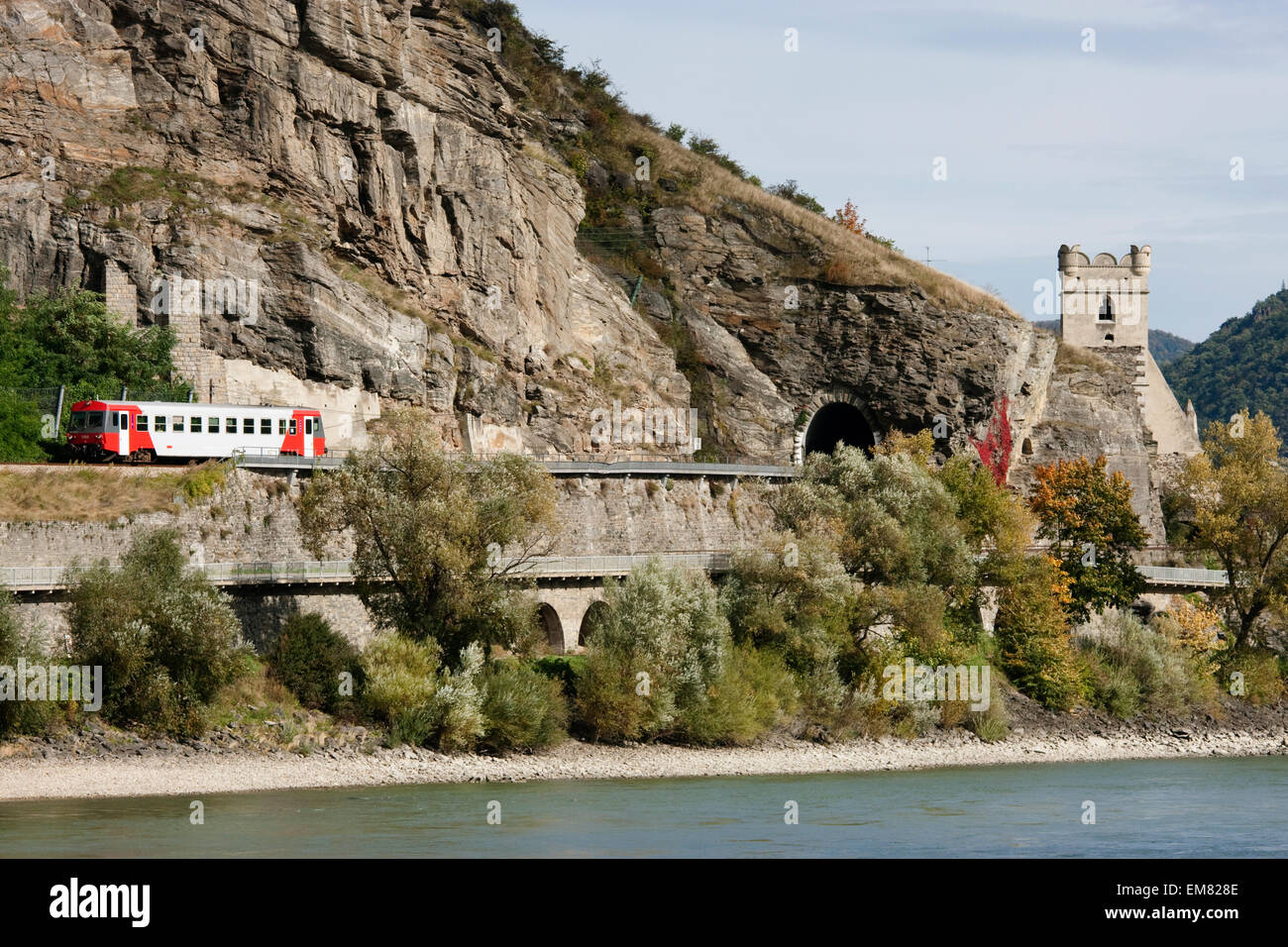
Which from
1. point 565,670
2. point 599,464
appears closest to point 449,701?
point 565,670

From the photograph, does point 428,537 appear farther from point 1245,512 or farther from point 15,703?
point 1245,512

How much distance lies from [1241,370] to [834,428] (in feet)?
315

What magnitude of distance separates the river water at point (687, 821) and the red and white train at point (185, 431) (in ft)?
48.4

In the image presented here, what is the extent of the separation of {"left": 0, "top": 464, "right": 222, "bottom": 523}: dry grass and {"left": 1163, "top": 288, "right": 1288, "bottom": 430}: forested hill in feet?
402

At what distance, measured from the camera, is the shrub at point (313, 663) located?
4694 cm

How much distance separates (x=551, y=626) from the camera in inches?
2195

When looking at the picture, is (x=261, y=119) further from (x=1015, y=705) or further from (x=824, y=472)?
(x=1015, y=705)

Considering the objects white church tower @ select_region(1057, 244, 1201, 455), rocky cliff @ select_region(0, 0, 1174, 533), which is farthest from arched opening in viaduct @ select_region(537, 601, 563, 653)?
white church tower @ select_region(1057, 244, 1201, 455)

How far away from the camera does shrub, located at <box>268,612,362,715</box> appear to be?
46.9 m

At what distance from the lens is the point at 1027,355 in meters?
84.4

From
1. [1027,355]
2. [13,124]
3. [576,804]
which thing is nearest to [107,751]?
[576,804]

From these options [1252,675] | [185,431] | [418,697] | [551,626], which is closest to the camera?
[418,697]

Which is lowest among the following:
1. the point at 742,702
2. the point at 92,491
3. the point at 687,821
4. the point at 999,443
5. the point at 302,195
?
the point at 687,821
